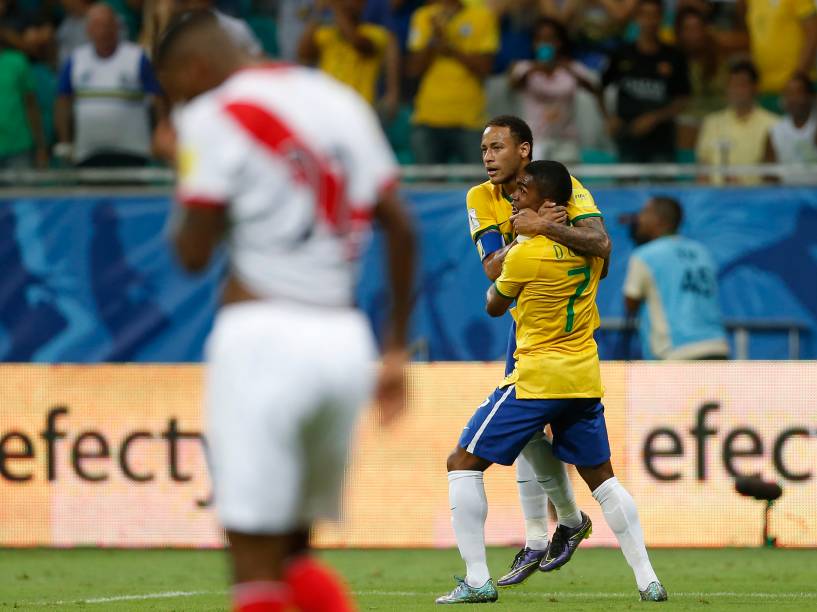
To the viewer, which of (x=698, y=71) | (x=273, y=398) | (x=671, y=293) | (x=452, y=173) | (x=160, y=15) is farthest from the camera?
(x=698, y=71)

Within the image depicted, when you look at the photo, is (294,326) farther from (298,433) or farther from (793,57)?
(793,57)

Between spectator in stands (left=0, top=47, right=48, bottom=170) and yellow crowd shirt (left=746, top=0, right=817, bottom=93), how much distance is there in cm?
670

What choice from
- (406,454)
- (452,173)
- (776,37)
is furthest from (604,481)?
(776,37)

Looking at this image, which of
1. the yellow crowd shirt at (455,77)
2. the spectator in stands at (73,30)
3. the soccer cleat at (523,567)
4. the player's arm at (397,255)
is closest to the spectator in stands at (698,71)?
the yellow crowd shirt at (455,77)

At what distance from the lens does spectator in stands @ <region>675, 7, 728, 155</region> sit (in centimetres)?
1473

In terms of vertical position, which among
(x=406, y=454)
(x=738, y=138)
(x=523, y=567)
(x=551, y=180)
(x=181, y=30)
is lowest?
(x=406, y=454)

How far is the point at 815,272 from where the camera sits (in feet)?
45.7

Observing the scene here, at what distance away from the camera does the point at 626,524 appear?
8.07 meters

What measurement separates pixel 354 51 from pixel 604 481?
7288 mm

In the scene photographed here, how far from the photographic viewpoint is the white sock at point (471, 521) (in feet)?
26.6

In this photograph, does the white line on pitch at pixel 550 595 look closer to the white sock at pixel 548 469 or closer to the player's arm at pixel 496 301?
the white sock at pixel 548 469

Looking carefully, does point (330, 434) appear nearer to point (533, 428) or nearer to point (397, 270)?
point (397, 270)

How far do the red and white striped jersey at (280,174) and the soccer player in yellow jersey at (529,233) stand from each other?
379 centimetres

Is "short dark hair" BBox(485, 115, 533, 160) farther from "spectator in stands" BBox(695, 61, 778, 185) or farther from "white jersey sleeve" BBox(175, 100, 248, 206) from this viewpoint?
"spectator in stands" BBox(695, 61, 778, 185)
